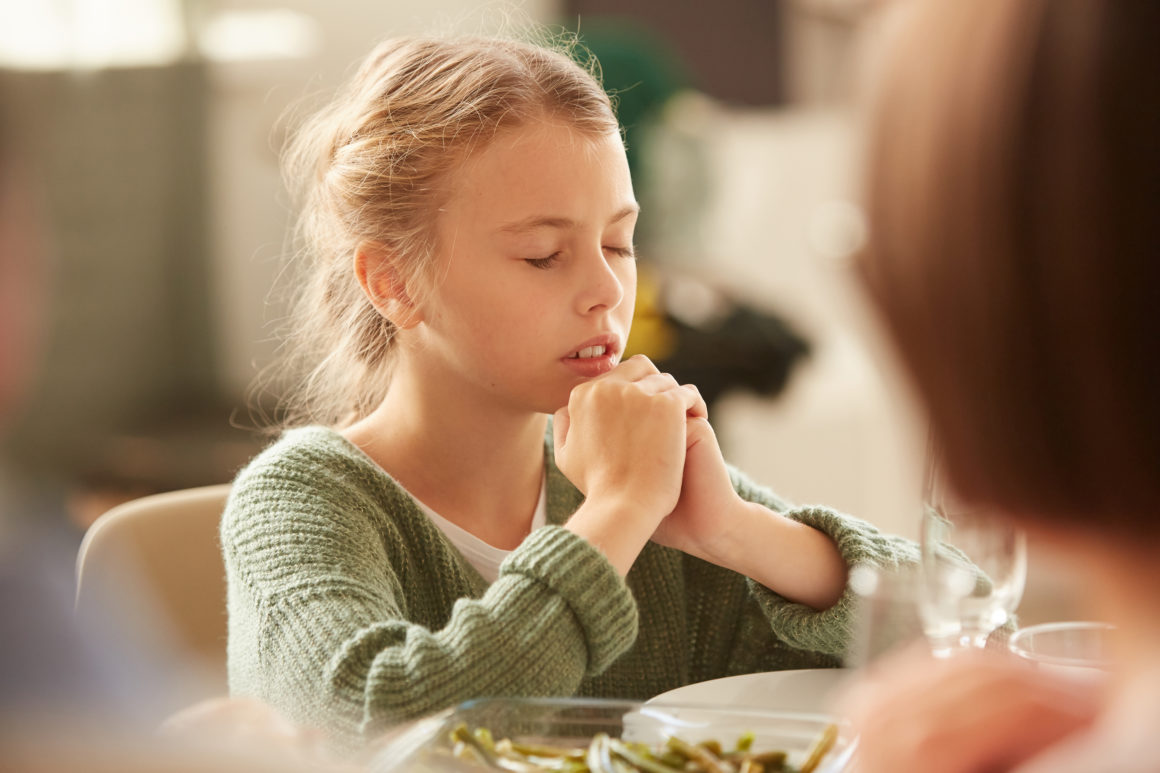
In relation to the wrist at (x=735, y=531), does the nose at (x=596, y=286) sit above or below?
above

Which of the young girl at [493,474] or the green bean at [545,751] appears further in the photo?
the young girl at [493,474]

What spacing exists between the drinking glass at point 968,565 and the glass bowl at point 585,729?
0.55 ft

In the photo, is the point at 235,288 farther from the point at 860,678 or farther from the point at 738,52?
the point at 860,678

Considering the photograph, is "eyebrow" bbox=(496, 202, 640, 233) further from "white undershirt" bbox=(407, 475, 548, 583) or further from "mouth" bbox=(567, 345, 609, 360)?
"white undershirt" bbox=(407, 475, 548, 583)

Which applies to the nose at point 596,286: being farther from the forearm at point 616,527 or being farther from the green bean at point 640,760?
the green bean at point 640,760

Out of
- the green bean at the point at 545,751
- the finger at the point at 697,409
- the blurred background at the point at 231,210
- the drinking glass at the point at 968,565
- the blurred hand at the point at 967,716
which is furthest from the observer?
the blurred background at the point at 231,210

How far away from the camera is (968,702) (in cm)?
48

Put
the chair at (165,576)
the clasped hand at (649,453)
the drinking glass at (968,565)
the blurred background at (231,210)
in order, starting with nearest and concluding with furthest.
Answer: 1. the drinking glass at (968,565)
2. the clasped hand at (649,453)
3. the chair at (165,576)
4. the blurred background at (231,210)

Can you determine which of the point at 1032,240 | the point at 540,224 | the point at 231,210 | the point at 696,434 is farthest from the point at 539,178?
the point at 231,210

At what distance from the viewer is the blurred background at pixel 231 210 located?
3539mm

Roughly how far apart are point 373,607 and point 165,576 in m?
0.42

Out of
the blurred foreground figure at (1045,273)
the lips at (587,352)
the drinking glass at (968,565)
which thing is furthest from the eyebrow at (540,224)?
the blurred foreground figure at (1045,273)

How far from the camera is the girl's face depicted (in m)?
Answer: 1.00

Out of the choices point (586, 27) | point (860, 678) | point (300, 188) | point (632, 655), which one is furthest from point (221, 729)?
point (586, 27)
